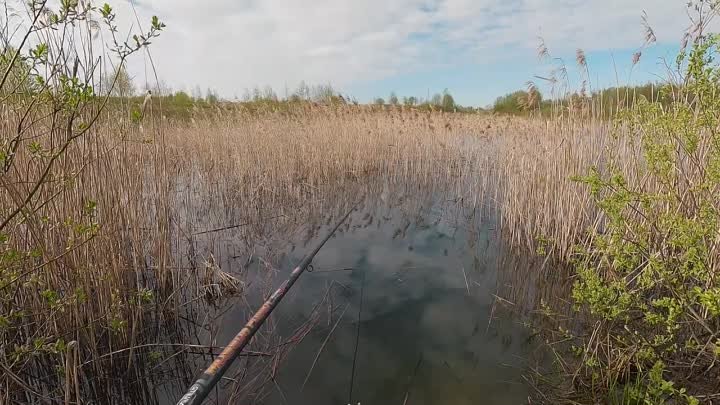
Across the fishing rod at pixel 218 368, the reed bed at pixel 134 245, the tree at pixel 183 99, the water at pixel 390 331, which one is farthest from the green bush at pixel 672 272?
the tree at pixel 183 99

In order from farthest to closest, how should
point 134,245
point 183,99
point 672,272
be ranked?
point 183,99 < point 134,245 < point 672,272

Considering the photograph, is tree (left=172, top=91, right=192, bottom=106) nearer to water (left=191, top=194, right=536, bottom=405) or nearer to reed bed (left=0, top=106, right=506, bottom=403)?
reed bed (left=0, top=106, right=506, bottom=403)

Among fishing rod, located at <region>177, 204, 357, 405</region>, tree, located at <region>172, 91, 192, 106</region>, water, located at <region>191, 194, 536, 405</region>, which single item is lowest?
water, located at <region>191, 194, 536, 405</region>

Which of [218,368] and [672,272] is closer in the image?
[218,368]

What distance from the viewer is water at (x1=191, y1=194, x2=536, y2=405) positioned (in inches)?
85.9

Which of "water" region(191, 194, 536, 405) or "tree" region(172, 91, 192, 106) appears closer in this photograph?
"water" region(191, 194, 536, 405)

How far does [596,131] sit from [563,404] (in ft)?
10.1

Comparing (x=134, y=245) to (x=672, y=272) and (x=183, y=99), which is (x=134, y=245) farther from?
(x=183, y=99)

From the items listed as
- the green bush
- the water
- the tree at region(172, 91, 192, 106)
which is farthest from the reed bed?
the tree at region(172, 91, 192, 106)

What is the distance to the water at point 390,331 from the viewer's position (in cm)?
218

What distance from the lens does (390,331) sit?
2797mm

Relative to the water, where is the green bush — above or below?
above

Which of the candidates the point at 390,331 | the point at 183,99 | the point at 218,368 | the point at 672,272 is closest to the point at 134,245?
the point at 218,368

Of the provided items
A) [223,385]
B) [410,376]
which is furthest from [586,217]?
[223,385]
